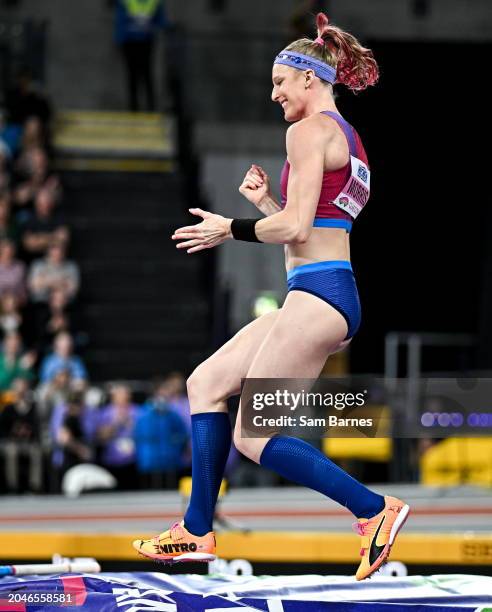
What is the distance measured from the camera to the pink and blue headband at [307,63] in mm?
4746

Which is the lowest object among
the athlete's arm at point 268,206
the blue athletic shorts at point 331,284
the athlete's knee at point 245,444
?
the athlete's knee at point 245,444

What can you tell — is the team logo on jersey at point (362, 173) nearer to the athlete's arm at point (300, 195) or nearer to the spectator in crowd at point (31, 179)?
the athlete's arm at point (300, 195)

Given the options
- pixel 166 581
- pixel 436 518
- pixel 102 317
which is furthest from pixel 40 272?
pixel 166 581

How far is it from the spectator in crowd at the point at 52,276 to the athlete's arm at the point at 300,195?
8425 millimetres

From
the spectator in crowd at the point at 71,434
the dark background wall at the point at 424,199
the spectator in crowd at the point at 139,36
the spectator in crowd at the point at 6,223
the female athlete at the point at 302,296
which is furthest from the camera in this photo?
the dark background wall at the point at 424,199

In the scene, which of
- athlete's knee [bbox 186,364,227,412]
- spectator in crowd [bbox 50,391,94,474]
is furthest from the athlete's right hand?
spectator in crowd [bbox 50,391,94,474]

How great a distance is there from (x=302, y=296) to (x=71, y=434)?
7009mm

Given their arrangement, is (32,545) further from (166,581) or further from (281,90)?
(281,90)

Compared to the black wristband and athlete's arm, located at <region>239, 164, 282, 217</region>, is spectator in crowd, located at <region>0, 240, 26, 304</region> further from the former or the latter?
the black wristband

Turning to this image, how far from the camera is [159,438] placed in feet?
37.4

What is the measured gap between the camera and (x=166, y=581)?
15.9 feet

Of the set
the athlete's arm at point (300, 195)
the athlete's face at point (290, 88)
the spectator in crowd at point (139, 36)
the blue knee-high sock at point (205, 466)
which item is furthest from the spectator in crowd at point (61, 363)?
the athlete's arm at point (300, 195)

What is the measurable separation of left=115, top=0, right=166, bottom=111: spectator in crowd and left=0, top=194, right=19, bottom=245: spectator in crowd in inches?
154

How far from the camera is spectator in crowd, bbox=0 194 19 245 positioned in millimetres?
13289
